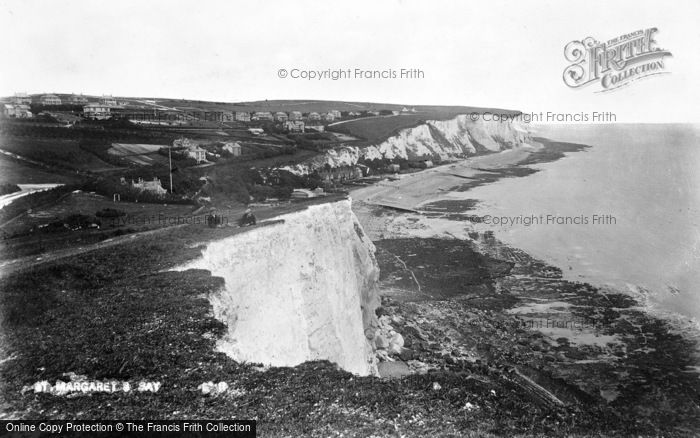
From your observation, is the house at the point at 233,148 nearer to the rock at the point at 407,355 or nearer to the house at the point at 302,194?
the house at the point at 302,194

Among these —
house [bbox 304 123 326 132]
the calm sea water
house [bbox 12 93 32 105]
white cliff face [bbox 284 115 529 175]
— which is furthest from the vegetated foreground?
house [bbox 304 123 326 132]

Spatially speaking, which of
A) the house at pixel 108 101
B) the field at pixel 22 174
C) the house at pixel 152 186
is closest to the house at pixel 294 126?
the house at pixel 108 101

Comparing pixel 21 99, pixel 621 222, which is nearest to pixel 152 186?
pixel 21 99

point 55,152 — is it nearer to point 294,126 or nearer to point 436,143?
point 294,126

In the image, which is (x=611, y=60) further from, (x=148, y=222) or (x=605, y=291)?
(x=148, y=222)

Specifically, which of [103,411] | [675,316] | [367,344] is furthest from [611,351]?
[103,411]

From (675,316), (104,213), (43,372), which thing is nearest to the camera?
(43,372)
